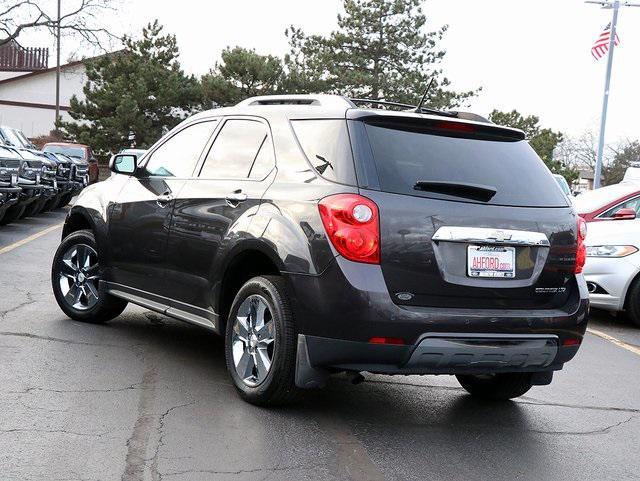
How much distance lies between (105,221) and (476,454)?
375 cm

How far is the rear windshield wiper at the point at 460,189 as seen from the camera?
5.07m

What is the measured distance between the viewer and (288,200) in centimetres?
529

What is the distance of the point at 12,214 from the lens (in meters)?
17.6

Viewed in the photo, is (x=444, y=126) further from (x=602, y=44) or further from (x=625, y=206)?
(x=602, y=44)

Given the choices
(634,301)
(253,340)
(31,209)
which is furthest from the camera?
(31,209)

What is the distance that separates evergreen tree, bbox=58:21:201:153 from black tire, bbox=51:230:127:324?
42728 millimetres

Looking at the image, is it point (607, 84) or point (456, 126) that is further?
point (607, 84)

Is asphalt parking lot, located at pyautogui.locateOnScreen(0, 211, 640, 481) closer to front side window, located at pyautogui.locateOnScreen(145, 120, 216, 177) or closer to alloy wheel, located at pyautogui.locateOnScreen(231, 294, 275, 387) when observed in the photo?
alloy wheel, located at pyautogui.locateOnScreen(231, 294, 275, 387)

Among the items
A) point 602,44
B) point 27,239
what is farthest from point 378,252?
point 602,44

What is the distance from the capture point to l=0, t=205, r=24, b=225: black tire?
17.4 meters

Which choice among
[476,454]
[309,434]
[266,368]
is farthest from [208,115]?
[476,454]

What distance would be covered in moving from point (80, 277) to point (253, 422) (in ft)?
10.5

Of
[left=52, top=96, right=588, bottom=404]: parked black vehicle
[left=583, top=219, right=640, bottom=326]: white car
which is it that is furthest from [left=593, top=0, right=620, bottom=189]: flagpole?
[left=52, top=96, right=588, bottom=404]: parked black vehicle

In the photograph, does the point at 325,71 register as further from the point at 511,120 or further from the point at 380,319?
the point at 380,319
